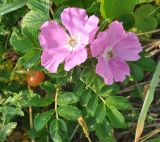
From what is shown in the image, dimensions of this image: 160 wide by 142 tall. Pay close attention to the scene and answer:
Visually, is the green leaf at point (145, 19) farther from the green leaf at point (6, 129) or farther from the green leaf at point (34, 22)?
the green leaf at point (6, 129)

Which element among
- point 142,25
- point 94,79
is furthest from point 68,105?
point 142,25

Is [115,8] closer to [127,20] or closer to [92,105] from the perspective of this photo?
[127,20]

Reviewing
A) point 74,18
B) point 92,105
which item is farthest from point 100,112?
point 74,18

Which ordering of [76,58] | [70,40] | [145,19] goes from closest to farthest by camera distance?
[76,58], [70,40], [145,19]

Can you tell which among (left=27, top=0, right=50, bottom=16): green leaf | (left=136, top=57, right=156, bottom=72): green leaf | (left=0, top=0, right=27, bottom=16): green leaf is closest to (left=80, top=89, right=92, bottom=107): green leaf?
(left=136, top=57, right=156, bottom=72): green leaf

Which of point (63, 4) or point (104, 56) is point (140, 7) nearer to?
point (63, 4)

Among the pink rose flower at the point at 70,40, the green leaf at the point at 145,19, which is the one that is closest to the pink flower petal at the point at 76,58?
the pink rose flower at the point at 70,40
